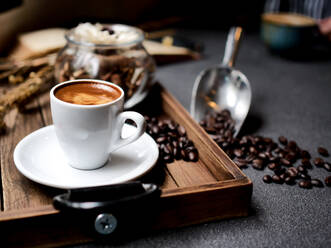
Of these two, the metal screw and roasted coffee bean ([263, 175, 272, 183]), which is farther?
roasted coffee bean ([263, 175, 272, 183])

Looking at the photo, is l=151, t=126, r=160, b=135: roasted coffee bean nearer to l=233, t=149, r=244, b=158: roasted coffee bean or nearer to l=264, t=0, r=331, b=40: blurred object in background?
l=233, t=149, r=244, b=158: roasted coffee bean

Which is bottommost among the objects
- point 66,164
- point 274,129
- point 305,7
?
point 274,129

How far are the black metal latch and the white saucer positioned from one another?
0.06 meters

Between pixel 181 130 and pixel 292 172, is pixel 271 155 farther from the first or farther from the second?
pixel 181 130

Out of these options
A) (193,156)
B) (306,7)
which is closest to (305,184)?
(193,156)

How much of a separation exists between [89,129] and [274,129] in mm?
705

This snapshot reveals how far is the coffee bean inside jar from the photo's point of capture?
0.96 m

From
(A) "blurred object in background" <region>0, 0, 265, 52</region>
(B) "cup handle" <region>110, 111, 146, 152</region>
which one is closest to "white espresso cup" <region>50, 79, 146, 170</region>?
(B) "cup handle" <region>110, 111, 146, 152</region>

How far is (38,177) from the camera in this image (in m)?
0.76

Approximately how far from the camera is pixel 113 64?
1124 mm

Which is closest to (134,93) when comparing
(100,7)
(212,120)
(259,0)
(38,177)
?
(212,120)

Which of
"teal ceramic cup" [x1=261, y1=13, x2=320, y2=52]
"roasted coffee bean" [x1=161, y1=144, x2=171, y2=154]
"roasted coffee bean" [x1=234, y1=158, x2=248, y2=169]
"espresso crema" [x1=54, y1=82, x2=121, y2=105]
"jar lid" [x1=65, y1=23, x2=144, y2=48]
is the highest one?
"jar lid" [x1=65, y1=23, x2=144, y2=48]

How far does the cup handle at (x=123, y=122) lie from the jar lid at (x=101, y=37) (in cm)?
35

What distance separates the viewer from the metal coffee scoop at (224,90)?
51.3 inches
